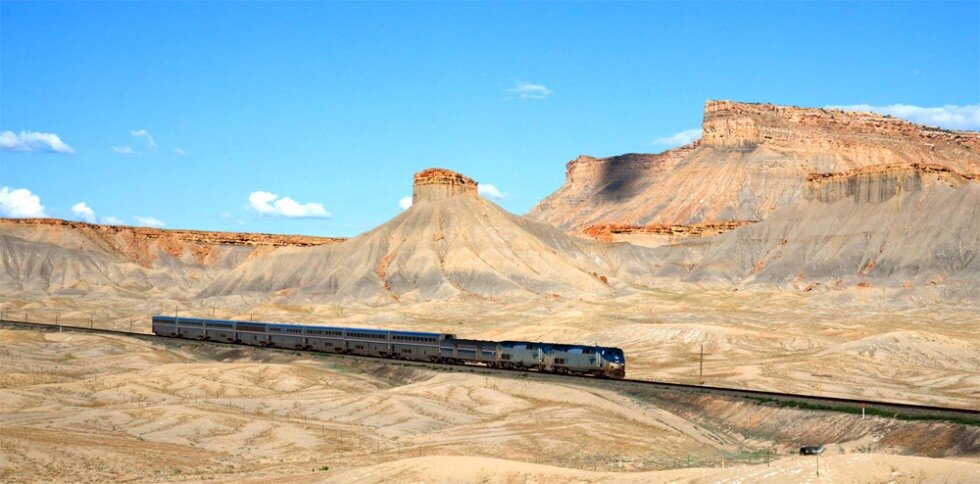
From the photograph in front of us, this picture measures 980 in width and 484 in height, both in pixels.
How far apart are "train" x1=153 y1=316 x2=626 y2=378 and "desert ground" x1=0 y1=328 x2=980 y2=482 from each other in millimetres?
3597

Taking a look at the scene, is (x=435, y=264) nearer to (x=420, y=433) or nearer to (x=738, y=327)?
(x=738, y=327)

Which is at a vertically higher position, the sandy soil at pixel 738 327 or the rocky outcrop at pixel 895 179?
the rocky outcrop at pixel 895 179

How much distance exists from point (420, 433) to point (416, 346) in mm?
28111

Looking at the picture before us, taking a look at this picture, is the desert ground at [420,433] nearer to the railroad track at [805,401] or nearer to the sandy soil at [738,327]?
the railroad track at [805,401]

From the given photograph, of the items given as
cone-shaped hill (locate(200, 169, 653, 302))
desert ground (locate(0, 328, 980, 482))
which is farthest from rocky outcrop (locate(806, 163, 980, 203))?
desert ground (locate(0, 328, 980, 482))

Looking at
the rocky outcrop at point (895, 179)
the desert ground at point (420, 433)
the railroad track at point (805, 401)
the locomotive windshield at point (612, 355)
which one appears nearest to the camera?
the desert ground at point (420, 433)

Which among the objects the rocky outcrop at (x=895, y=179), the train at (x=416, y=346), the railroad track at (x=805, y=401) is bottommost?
the railroad track at (x=805, y=401)

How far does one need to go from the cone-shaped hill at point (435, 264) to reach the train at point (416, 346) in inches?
2565

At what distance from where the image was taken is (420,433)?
2074 inches

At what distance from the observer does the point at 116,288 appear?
197 m

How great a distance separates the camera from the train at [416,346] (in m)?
70.4

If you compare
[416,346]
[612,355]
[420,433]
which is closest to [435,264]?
[416,346]

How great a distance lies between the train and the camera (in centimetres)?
7044

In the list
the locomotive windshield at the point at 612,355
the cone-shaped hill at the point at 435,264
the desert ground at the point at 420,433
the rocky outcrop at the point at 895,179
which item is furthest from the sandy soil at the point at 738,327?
the rocky outcrop at the point at 895,179
